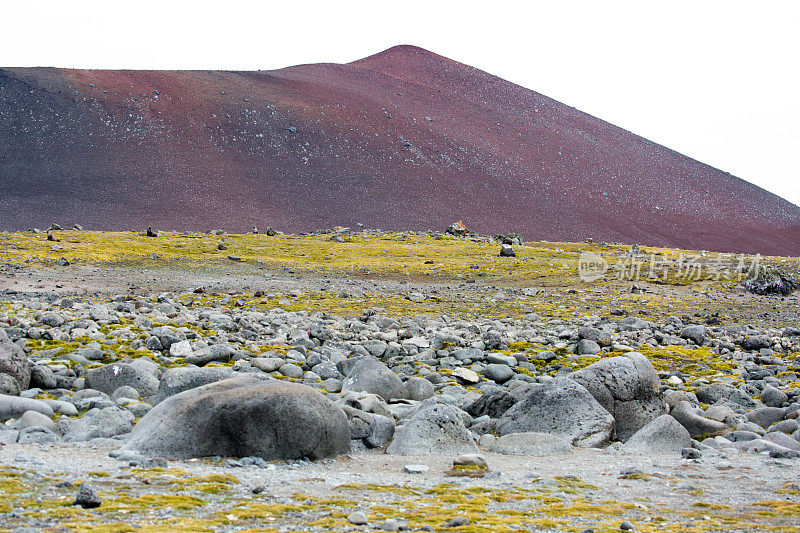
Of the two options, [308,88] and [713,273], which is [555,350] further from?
[308,88]

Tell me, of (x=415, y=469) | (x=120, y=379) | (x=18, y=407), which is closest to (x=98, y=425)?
(x=18, y=407)

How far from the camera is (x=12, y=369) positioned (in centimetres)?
1024

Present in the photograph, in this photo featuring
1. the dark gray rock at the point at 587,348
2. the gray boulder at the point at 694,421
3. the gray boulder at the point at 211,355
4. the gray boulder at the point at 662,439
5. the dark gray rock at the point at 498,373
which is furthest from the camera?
the dark gray rock at the point at 587,348

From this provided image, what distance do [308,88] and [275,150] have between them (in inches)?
707

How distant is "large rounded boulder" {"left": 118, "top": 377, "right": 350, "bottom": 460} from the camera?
7.54 metres

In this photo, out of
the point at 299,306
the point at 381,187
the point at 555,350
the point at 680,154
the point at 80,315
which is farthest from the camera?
the point at 680,154

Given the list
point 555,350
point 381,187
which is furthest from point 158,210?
point 555,350

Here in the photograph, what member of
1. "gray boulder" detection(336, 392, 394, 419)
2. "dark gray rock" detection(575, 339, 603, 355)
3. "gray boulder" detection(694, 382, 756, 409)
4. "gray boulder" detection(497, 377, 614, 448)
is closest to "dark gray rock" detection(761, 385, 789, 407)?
"gray boulder" detection(694, 382, 756, 409)

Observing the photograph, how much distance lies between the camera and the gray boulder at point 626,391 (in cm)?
1045

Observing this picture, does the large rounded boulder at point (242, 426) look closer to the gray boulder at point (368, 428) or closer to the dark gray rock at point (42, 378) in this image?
the gray boulder at point (368, 428)

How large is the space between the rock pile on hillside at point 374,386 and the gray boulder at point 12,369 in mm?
26

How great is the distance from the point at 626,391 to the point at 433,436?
3.40 metres

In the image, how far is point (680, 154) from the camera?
118 metres

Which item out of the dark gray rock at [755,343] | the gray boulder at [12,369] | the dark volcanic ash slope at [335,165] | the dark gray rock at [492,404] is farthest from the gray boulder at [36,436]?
the dark volcanic ash slope at [335,165]
